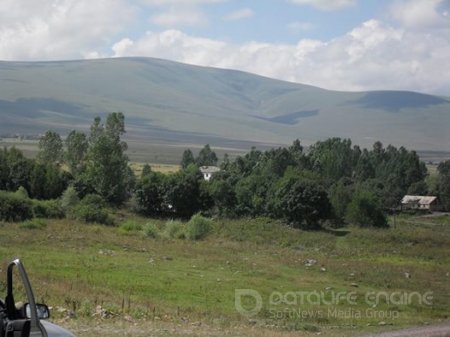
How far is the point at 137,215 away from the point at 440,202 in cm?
6093

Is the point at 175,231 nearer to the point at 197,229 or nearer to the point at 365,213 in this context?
the point at 197,229

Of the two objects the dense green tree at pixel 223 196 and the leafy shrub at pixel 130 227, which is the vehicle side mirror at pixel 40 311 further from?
the dense green tree at pixel 223 196

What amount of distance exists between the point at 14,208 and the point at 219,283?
97.5 feet

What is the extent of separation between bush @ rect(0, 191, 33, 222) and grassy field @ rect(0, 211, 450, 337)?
364cm

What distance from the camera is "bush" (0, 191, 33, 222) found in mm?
54156

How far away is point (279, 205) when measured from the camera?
253 ft

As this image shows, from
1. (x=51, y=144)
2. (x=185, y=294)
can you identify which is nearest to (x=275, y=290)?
(x=185, y=294)

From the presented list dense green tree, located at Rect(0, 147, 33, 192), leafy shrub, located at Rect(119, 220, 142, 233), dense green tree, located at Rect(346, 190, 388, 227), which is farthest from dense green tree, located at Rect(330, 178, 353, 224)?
dense green tree, located at Rect(0, 147, 33, 192)

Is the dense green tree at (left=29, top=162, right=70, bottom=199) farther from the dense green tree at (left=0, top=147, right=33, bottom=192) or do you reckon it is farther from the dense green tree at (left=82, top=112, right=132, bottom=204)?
the dense green tree at (left=82, top=112, right=132, bottom=204)

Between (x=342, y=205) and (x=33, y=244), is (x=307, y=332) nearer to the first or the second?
(x=33, y=244)

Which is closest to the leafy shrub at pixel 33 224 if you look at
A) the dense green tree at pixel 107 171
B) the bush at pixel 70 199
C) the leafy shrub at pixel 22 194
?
the leafy shrub at pixel 22 194

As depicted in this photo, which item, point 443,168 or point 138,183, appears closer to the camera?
point 138,183

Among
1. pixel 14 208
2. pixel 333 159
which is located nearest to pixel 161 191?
pixel 14 208

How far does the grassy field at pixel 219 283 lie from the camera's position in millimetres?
19375
